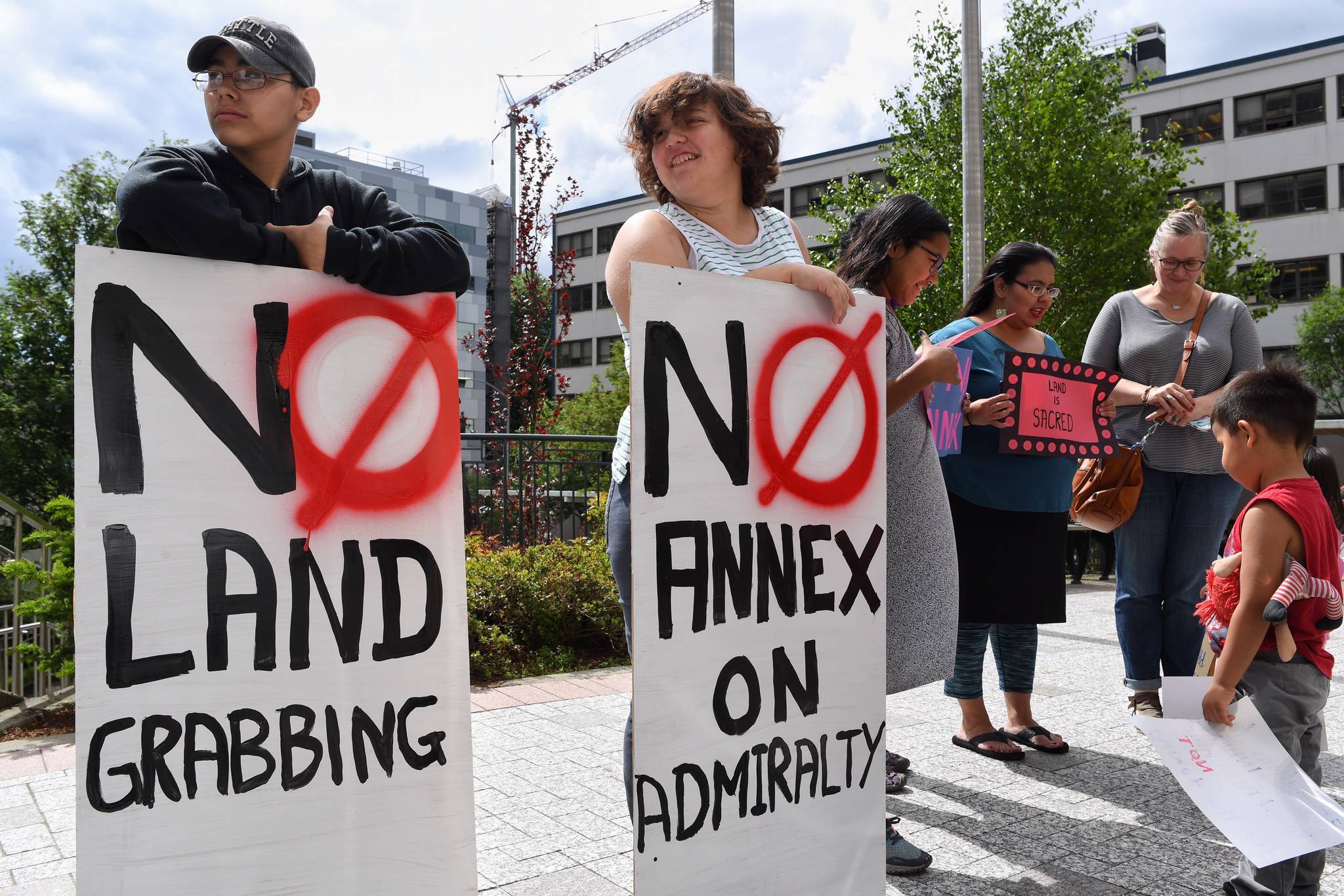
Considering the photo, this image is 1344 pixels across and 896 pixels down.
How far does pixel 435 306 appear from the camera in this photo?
6.79 ft

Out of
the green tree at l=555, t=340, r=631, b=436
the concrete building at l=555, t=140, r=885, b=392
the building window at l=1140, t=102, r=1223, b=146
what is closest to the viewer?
the building window at l=1140, t=102, r=1223, b=146

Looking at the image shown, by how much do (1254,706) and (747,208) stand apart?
1.69 meters

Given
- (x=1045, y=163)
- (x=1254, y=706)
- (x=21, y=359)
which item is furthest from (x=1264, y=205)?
(x=1254, y=706)

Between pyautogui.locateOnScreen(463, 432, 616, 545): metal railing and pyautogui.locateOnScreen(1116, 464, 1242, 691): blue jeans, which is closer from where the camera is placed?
pyautogui.locateOnScreen(1116, 464, 1242, 691): blue jeans

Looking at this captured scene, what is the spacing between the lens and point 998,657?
3.89m

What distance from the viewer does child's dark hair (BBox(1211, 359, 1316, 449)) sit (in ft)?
8.18

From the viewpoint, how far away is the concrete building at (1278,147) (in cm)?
3869

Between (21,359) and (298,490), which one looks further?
(21,359)

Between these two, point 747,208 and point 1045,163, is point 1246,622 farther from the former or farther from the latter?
point 1045,163

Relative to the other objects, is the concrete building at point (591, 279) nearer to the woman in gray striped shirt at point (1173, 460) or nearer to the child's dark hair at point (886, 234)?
the woman in gray striped shirt at point (1173, 460)

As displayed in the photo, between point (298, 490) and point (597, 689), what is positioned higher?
point (298, 490)

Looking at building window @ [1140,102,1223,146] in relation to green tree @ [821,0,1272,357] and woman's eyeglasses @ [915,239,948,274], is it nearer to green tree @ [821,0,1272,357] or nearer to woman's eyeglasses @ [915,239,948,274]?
green tree @ [821,0,1272,357]

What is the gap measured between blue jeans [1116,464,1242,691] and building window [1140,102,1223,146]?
42.5 m

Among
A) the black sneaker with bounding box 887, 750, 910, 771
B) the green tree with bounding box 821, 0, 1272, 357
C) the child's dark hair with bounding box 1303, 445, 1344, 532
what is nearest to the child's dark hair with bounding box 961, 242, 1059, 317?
the child's dark hair with bounding box 1303, 445, 1344, 532
